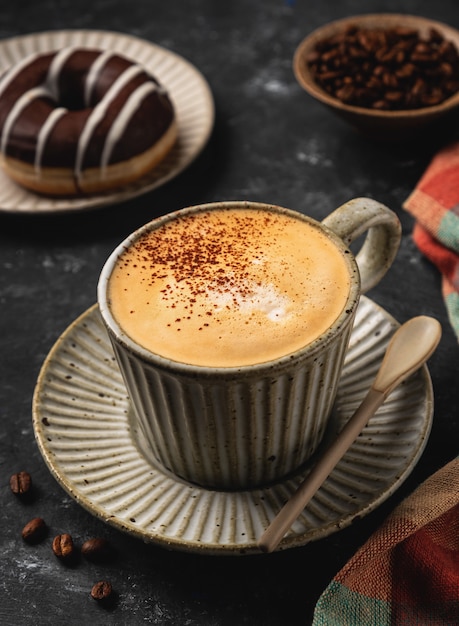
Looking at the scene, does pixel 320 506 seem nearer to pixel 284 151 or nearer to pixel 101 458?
pixel 101 458

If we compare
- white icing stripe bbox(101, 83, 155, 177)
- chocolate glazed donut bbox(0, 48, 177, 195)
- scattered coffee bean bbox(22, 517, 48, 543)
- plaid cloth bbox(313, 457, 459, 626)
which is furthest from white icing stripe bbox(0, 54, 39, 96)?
plaid cloth bbox(313, 457, 459, 626)

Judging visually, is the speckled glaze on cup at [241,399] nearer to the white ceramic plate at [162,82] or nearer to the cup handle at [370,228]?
the cup handle at [370,228]

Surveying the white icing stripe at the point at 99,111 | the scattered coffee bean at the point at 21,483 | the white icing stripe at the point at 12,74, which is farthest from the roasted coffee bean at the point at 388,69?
the scattered coffee bean at the point at 21,483

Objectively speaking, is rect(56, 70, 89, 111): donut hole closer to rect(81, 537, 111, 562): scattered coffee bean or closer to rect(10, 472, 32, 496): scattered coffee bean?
rect(10, 472, 32, 496): scattered coffee bean

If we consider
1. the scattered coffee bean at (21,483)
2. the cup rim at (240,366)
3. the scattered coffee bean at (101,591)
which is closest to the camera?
the cup rim at (240,366)

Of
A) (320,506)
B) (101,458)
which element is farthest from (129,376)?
(320,506)
